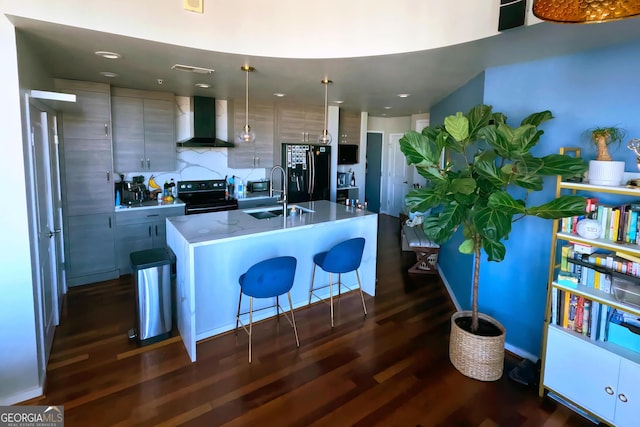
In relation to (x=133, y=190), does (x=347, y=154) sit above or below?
above

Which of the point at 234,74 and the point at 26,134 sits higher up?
the point at 234,74

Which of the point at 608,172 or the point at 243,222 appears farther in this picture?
the point at 243,222

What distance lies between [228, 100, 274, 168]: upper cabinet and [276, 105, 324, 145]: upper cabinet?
0.16 m

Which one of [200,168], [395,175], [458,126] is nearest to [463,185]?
[458,126]

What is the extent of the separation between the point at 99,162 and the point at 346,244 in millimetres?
3158

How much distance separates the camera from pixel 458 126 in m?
2.36

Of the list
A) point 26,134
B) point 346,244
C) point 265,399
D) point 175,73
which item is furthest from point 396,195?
point 26,134

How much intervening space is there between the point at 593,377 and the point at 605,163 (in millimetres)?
1357

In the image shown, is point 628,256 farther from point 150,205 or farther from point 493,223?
point 150,205

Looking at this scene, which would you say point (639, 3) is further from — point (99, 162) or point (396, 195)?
point (396, 195)

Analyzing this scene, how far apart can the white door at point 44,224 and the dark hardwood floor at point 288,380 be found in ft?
0.88

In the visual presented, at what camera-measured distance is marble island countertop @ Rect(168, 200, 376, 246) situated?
9.62ft

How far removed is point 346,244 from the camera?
336cm
